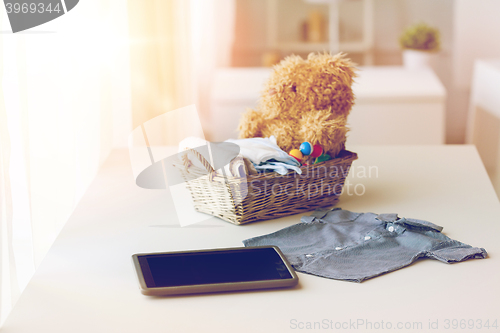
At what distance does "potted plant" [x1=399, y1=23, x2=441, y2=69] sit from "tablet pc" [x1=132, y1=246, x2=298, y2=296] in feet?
8.15

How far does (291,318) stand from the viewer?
0.64 m

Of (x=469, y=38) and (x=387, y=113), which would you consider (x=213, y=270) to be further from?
(x=469, y=38)

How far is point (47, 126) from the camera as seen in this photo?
105 centimetres

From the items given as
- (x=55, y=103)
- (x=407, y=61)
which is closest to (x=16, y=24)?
(x=55, y=103)

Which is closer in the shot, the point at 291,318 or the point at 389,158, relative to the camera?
the point at 291,318

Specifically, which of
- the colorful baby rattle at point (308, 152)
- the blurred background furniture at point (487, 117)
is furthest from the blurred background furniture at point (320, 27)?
the colorful baby rattle at point (308, 152)

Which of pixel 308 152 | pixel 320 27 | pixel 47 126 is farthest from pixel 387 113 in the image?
pixel 47 126

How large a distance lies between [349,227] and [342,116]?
10.4 inches

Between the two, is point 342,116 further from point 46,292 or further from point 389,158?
point 46,292

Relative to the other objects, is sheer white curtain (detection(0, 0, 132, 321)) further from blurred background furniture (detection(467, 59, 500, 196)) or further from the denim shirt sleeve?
blurred background furniture (detection(467, 59, 500, 196))

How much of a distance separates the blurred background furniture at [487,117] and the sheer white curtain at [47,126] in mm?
1488

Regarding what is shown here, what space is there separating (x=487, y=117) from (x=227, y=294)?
6.02 feet

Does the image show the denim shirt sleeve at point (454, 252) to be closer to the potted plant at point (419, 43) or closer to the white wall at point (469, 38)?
the potted plant at point (419, 43)

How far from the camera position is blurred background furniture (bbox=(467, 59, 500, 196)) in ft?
6.72
